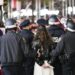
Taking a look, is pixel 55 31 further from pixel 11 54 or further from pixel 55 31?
pixel 11 54

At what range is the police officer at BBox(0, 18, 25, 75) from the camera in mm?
10186

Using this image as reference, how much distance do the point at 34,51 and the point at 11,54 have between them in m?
1.12

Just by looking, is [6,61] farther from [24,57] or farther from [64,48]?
[64,48]

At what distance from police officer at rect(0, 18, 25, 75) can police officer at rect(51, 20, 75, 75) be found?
2.99ft

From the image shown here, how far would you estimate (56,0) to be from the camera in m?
84.9

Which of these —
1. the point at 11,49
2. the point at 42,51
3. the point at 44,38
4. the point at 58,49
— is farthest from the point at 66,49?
the point at 11,49

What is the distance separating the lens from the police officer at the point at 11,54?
10186 mm

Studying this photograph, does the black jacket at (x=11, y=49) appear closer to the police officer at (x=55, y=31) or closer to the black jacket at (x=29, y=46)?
the black jacket at (x=29, y=46)

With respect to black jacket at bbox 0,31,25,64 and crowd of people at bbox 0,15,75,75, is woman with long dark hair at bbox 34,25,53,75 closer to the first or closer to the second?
crowd of people at bbox 0,15,75,75

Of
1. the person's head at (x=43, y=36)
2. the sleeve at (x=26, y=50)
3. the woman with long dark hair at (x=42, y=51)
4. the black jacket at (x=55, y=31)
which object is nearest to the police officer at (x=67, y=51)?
the woman with long dark hair at (x=42, y=51)

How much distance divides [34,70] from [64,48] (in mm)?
962

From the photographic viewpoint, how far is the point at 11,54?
1020 cm

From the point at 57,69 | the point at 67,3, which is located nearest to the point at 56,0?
the point at 67,3

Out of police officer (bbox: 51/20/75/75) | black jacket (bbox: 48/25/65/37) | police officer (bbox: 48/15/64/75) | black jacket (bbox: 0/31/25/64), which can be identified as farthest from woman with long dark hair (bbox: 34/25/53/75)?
black jacket (bbox: 48/25/65/37)
